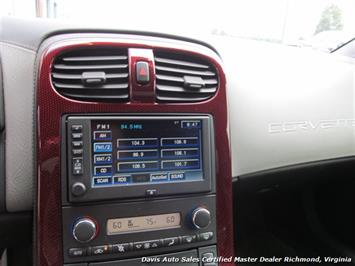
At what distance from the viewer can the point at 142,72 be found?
0.63 meters

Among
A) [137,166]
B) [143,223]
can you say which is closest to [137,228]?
[143,223]

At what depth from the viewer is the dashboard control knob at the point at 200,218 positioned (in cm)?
67

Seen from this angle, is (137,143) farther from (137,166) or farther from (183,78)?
(183,78)

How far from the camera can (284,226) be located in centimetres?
146

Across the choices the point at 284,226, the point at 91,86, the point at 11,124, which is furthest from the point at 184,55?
the point at 284,226

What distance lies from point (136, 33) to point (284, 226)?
1.11 metres

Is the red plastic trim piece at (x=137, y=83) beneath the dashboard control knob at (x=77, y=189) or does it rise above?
above

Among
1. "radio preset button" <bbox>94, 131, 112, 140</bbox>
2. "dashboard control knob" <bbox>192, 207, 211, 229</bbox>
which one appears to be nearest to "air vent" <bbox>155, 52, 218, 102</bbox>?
"radio preset button" <bbox>94, 131, 112, 140</bbox>

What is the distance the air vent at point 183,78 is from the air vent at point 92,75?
0.23ft

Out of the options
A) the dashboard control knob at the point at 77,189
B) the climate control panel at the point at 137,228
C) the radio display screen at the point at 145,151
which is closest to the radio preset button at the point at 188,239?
the climate control panel at the point at 137,228

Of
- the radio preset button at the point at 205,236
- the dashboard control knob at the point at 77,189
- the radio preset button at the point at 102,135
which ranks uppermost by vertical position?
the radio preset button at the point at 102,135

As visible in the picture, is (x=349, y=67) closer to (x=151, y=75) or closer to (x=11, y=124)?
(x=151, y=75)

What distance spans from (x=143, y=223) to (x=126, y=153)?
0.14 metres

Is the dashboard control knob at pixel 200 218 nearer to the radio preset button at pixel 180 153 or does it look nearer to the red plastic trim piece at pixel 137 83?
the radio preset button at pixel 180 153
